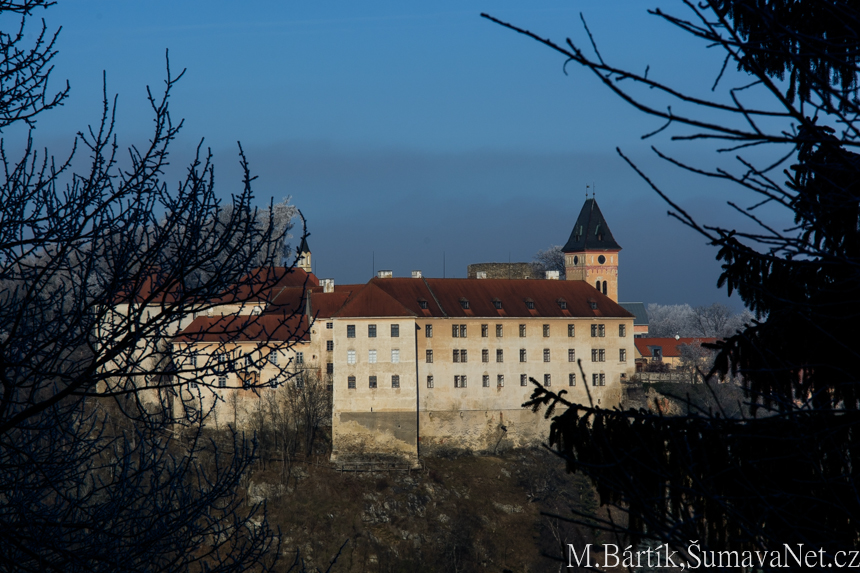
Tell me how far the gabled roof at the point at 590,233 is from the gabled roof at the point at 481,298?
19.1 meters

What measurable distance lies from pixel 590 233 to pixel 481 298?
26155mm

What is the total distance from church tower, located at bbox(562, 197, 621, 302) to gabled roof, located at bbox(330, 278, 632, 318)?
18.3 metres

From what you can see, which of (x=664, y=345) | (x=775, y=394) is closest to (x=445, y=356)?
Answer: (x=664, y=345)

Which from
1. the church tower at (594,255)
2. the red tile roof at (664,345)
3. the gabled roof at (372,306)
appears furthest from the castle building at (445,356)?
the red tile roof at (664,345)

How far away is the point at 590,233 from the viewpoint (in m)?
79.8

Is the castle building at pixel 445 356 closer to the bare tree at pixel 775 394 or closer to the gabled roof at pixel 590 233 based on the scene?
the gabled roof at pixel 590 233

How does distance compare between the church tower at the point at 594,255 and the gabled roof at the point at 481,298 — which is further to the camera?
the church tower at the point at 594,255

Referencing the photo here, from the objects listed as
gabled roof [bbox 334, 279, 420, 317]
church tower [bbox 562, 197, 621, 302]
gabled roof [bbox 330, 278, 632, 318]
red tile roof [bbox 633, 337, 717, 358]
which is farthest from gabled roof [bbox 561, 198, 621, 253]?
gabled roof [bbox 334, 279, 420, 317]

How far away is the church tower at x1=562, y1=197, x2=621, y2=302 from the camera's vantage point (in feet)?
257

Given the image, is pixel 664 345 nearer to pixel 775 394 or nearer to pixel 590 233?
pixel 590 233

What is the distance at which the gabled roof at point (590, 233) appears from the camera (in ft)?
259

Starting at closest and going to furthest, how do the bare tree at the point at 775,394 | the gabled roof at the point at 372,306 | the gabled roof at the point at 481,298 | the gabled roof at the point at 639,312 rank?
the bare tree at the point at 775,394, the gabled roof at the point at 372,306, the gabled roof at the point at 481,298, the gabled roof at the point at 639,312

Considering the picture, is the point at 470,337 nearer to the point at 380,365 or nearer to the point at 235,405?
the point at 380,365

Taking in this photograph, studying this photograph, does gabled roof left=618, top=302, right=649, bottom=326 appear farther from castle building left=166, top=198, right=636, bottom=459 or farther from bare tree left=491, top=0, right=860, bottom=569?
bare tree left=491, top=0, right=860, bottom=569
